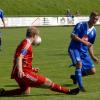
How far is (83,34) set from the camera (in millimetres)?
12023

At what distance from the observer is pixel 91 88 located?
12031 millimetres

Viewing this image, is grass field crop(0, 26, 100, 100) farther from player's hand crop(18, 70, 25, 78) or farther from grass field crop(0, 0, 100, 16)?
grass field crop(0, 0, 100, 16)

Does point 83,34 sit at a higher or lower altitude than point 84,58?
higher

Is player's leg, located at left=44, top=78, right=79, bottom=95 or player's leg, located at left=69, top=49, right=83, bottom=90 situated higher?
player's leg, located at left=69, top=49, right=83, bottom=90

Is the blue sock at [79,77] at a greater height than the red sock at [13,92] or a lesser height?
greater

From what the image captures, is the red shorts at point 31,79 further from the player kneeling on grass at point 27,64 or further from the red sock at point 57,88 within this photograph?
the red sock at point 57,88

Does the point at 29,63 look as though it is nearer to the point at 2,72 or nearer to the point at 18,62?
the point at 18,62

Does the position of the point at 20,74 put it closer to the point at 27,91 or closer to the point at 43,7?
the point at 27,91

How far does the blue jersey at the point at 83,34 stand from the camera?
12.0m

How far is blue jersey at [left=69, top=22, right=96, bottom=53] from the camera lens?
472 inches

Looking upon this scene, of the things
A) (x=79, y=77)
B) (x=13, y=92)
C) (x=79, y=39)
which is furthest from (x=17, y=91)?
(x=79, y=39)

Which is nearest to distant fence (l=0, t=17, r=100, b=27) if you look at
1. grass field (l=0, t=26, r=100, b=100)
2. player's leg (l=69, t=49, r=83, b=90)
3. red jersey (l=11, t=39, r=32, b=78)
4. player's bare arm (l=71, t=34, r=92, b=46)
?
grass field (l=0, t=26, r=100, b=100)

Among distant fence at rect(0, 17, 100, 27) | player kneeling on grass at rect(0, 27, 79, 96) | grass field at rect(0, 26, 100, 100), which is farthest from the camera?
distant fence at rect(0, 17, 100, 27)

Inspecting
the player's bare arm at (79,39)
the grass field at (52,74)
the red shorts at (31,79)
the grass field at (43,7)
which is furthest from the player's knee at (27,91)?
the grass field at (43,7)
